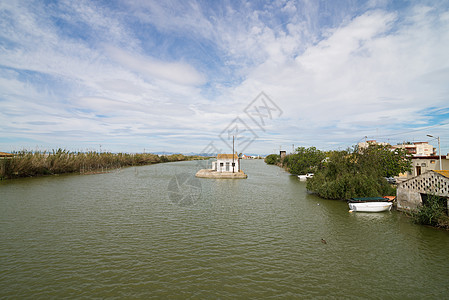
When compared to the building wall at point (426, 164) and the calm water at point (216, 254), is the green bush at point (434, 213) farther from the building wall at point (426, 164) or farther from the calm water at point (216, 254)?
the building wall at point (426, 164)

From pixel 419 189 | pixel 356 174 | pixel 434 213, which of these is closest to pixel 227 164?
pixel 356 174

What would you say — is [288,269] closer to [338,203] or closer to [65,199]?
[338,203]

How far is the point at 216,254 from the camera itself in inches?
352

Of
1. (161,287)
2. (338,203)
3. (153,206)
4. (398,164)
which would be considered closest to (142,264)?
(161,287)

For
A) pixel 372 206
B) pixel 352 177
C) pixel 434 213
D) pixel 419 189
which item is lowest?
pixel 372 206

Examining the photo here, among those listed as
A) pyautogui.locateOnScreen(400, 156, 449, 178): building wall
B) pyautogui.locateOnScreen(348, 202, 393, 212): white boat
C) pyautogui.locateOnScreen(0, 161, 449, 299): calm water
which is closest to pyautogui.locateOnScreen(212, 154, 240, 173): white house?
pyautogui.locateOnScreen(400, 156, 449, 178): building wall

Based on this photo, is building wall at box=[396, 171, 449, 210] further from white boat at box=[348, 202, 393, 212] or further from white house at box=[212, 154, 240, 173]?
white house at box=[212, 154, 240, 173]

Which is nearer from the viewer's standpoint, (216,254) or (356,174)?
(216,254)

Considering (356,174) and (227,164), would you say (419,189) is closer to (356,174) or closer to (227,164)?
(356,174)

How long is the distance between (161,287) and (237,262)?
2.86 m

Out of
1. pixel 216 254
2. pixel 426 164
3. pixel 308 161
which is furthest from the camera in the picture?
pixel 308 161

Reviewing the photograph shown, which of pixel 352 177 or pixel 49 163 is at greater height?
pixel 49 163

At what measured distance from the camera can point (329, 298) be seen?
625 centimetres

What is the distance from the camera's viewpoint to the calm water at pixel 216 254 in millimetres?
6680
